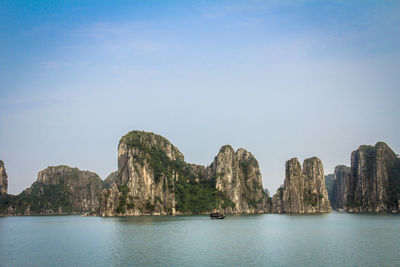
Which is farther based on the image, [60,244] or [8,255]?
[60,244]

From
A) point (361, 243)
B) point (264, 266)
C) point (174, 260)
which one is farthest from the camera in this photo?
point (361, 243)

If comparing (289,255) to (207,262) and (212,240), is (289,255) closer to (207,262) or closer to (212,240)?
(207,262)

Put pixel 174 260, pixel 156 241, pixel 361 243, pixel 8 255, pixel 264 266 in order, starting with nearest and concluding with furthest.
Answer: pixel 264 266 → pixel 174 260 → pixel 8 255 → pixel 361 243 → pixel 156 241

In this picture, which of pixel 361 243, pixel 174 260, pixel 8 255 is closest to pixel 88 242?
pixel 8 255

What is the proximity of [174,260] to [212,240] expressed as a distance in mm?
26411

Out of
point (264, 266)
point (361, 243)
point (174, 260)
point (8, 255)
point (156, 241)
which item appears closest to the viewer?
point (264, 266)

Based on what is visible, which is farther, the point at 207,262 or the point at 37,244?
the point at 37,244

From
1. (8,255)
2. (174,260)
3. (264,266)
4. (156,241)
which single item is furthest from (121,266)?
(156,241)

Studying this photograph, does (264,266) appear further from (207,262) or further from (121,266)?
(121,266)

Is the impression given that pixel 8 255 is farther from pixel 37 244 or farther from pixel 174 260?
pixel 174 260

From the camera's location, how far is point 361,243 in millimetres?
74312

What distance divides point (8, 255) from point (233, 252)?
34531 mm

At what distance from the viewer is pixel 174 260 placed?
185 feet

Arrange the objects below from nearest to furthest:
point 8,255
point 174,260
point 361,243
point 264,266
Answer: point 264,266 < point 174,260 < point 8,255 < point 361,243
